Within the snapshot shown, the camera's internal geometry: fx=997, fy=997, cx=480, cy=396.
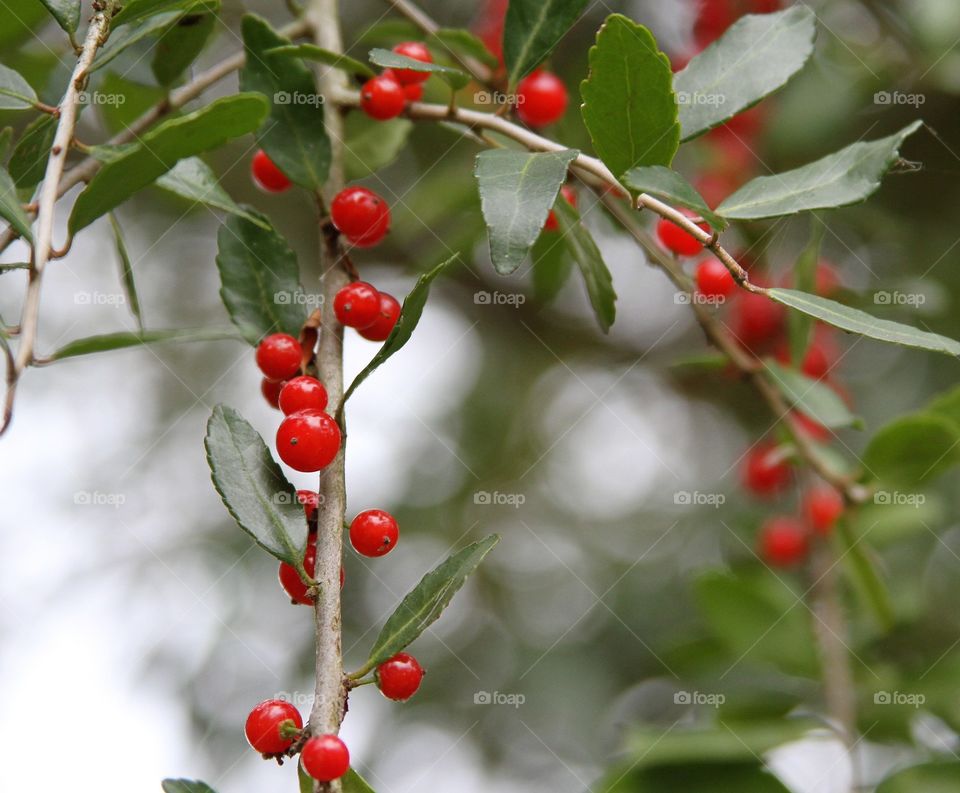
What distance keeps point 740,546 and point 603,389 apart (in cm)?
72

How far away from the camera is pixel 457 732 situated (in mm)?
2879

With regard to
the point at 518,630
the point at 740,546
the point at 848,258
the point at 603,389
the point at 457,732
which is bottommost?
the point at 457,732

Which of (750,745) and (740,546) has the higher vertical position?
(740,546)

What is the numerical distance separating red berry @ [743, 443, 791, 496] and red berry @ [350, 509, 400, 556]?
159 centimetres

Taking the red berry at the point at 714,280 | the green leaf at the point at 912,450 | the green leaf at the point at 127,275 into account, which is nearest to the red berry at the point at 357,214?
the green leaf at the point at 127,275

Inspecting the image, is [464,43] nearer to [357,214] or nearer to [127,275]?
[357,214]

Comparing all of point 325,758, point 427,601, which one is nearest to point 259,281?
point 427,601

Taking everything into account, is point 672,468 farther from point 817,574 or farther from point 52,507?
point 52,507

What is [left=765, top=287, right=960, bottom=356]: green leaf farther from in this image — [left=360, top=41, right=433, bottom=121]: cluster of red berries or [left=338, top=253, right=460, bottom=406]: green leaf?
[left=360, top=41, right=433, bottom=121]: cluster of red berries

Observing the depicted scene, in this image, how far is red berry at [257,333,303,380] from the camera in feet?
3.88

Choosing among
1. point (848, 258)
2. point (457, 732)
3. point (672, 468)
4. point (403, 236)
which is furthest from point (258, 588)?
point (848, 258)

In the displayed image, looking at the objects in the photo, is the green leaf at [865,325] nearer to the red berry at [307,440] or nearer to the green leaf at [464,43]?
the red berry at [307,440]

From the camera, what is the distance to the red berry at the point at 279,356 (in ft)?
3.88

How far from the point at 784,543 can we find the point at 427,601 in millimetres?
1652
